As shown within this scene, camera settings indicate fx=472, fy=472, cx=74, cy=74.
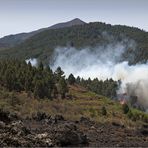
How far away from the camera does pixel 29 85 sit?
11612 cm

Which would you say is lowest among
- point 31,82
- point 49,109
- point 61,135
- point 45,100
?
point 49,109

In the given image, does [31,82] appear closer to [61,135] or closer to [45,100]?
[45,100]

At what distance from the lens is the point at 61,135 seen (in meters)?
50.9

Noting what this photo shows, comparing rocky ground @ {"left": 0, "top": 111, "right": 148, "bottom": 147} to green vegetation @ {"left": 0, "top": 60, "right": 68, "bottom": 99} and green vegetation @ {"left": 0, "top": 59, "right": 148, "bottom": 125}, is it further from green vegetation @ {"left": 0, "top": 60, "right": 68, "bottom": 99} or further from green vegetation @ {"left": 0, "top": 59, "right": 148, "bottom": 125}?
green vegetation @ {"left": 0, "top": 60, "right": 68, "bottom": 99}

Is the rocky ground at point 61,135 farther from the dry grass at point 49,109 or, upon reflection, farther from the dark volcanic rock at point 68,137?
the dry grass at point 49,109

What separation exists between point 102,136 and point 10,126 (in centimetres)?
1495

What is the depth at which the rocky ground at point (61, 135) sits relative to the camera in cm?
4684

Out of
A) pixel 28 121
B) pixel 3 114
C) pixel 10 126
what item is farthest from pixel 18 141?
pixel 28 121

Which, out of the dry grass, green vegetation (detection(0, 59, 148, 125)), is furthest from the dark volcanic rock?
the dry grass

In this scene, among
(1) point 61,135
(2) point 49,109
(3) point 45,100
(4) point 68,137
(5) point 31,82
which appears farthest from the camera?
(5) point 31,82

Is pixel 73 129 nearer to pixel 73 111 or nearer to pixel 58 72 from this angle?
pixel 73 111

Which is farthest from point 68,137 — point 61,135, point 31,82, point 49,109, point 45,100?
point 31,82

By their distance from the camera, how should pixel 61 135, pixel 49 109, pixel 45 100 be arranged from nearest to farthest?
pixel 61 135 < pixel 49 109 < pixel 45 100

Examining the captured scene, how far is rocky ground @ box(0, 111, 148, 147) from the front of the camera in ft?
154
